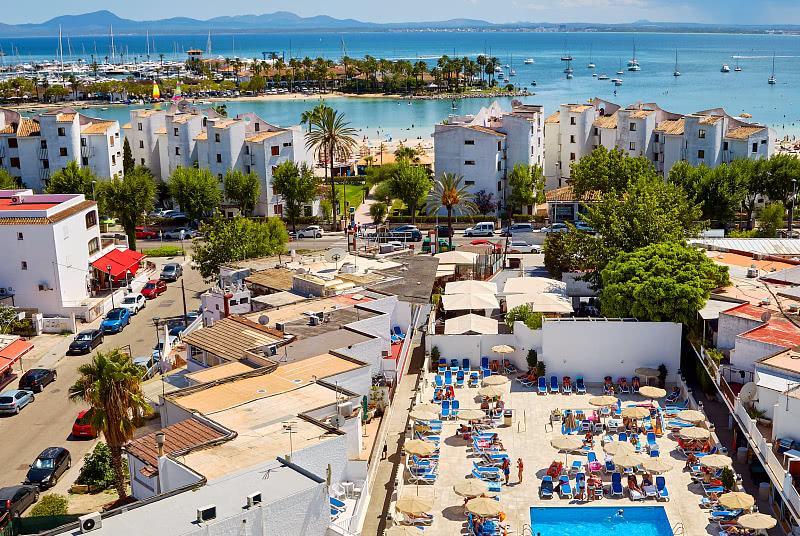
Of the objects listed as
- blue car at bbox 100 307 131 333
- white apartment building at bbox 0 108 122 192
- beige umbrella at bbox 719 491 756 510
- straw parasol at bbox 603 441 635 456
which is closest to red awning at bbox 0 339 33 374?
blue car at bbox 100 307 131 333

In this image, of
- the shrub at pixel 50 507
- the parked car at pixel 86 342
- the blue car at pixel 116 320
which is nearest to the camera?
the shrub at pixel 50 507

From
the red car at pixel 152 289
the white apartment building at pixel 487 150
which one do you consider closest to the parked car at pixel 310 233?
the white apartment building at pixel 487 150

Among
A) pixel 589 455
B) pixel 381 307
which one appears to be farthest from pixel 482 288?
pixel 589 455

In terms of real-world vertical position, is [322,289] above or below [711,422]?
above

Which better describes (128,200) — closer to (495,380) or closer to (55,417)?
(55,417)

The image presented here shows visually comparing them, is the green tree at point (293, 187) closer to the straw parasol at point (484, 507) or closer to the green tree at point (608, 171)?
the green tree at point (608, 171)

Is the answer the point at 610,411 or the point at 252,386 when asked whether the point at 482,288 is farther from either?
the point at 252,386

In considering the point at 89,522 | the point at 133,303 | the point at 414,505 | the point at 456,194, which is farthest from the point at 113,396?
the point at 456,194
